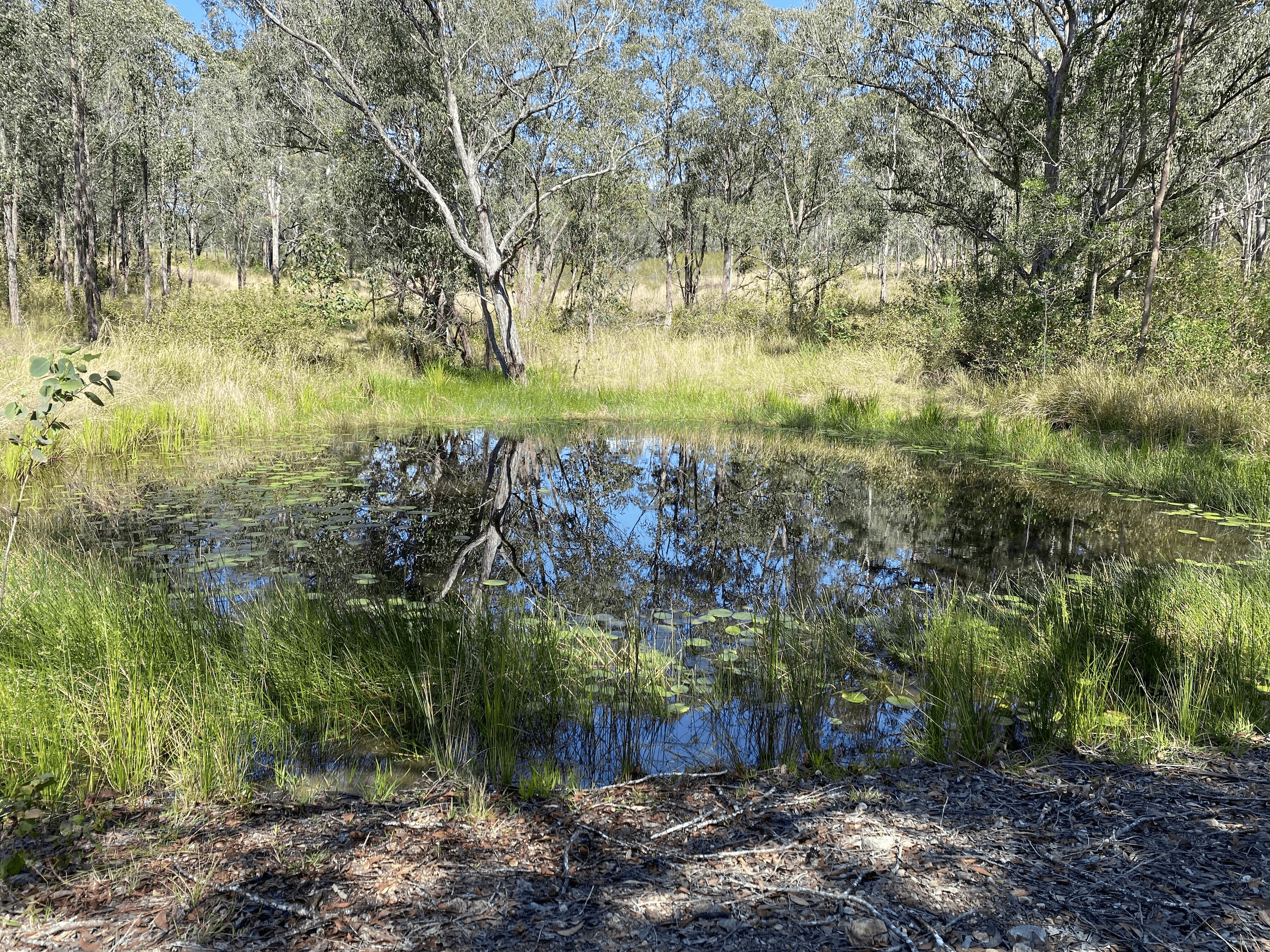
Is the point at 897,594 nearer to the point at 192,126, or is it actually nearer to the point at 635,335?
the point at 635,335

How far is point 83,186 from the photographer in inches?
818

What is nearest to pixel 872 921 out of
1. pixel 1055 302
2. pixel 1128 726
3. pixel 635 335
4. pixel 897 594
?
pixel 1128 726

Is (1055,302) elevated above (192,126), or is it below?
below

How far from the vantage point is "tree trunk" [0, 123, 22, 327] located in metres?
20.6

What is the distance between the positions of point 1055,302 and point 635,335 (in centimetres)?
1135

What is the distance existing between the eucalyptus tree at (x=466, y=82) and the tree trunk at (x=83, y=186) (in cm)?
790

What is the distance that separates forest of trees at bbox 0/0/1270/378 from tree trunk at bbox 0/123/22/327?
0.17 m

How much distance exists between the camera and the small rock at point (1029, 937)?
1750 millimetres

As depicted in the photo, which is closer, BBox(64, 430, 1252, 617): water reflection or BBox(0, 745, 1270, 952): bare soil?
BBox(0, 745, 1270, 952): bare soil

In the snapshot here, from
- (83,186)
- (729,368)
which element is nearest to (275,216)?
(83,186)

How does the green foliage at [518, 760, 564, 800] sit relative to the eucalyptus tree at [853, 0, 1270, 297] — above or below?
below

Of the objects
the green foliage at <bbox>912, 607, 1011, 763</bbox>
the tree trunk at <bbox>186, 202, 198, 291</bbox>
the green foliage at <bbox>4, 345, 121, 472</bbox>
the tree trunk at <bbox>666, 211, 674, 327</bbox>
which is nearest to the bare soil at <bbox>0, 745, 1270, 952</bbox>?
the green foliage at <bbox>912, 607, 1011, 763</bbox>

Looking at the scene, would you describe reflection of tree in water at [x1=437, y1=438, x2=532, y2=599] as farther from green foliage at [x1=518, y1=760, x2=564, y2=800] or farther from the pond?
green foliage at [x1=518, y1=760, x2=564, y2=800]

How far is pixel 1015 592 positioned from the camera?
206 inches
